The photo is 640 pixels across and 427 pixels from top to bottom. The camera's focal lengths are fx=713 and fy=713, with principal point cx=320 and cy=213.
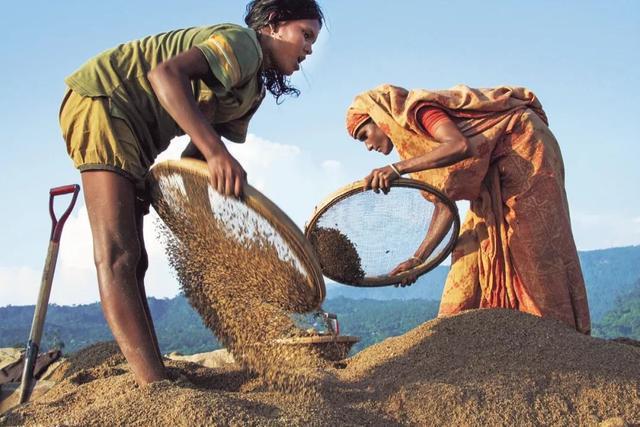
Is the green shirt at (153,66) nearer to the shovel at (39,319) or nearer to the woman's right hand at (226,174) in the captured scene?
the woman's right hand at (226,174)

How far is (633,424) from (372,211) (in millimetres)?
1645

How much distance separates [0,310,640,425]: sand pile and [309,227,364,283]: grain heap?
19.3 inches

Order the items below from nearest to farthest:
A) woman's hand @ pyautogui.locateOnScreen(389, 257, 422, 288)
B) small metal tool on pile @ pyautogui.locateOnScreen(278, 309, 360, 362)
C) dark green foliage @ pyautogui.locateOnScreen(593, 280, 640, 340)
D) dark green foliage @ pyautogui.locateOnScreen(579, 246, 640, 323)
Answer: small metal tool on pile @ pyautogui.locateOnScreen(278, 309, 360, 362) < woman's hand @ pyautogui.locateOnScreen(389, 257, 422, 288) < dark green foliage @ pyautogui.locateOnScreen(593, 280, 640, 340) < dark green foliage @ pyautogui.locateOnScreen(579, 246, 640, 323)

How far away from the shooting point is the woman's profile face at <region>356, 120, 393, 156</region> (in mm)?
3883

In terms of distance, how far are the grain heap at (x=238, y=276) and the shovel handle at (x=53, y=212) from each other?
1085mm

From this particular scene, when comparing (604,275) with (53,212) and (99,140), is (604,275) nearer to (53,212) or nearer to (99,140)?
(53,212)

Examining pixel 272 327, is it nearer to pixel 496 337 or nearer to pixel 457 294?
pixel 496 337

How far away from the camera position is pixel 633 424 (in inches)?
97.2

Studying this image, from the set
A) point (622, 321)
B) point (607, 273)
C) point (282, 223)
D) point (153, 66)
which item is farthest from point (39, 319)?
point (607, 273)

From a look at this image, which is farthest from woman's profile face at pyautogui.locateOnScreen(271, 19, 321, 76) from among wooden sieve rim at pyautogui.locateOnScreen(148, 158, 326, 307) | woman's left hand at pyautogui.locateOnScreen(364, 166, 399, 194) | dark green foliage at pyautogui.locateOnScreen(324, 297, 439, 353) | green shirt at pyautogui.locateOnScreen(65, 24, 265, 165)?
dark green foliage at pyautogui.locateOnScreen(324, 297, 439, 353)

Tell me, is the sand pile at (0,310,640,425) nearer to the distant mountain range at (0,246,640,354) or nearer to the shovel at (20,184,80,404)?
the shovel at (20,184,80,404)

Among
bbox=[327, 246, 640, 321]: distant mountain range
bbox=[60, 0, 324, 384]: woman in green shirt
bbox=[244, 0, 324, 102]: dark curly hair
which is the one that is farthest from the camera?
bbox=[327, 246, 640, 321]: distant mountain range

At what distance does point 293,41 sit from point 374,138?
53.3 inches

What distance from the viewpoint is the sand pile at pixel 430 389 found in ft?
6.57
